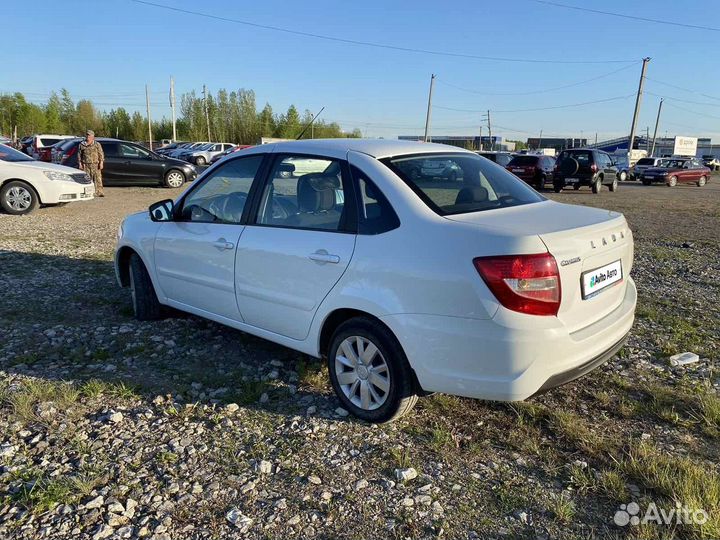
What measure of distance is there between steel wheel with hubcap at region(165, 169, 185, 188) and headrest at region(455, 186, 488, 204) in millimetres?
16675

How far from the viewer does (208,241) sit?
162 inches

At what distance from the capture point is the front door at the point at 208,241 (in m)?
3.99

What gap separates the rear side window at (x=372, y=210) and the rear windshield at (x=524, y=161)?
21.1 meters

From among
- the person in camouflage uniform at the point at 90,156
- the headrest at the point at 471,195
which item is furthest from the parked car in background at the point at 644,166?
the headrest at the point at 471,195

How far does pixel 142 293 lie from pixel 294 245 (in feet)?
7.28

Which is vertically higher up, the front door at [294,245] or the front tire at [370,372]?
the front door at [294,245]

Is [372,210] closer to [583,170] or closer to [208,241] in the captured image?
[208,241]

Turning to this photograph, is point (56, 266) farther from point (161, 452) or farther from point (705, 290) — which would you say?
point (705, 290)

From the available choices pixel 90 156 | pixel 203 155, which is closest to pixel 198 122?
pixel 203 155

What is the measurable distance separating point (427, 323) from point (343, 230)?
0.79 m

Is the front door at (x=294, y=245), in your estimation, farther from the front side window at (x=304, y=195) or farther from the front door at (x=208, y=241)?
the front door at (x=208, y=241)

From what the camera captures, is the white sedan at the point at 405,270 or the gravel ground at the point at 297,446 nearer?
the gravel ground at the point at 297,446

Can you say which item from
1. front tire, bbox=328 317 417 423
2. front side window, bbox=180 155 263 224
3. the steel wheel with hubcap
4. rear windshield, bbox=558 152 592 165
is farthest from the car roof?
rear windshield, bbox=558 152 592 165

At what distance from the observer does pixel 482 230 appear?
9.12ft
